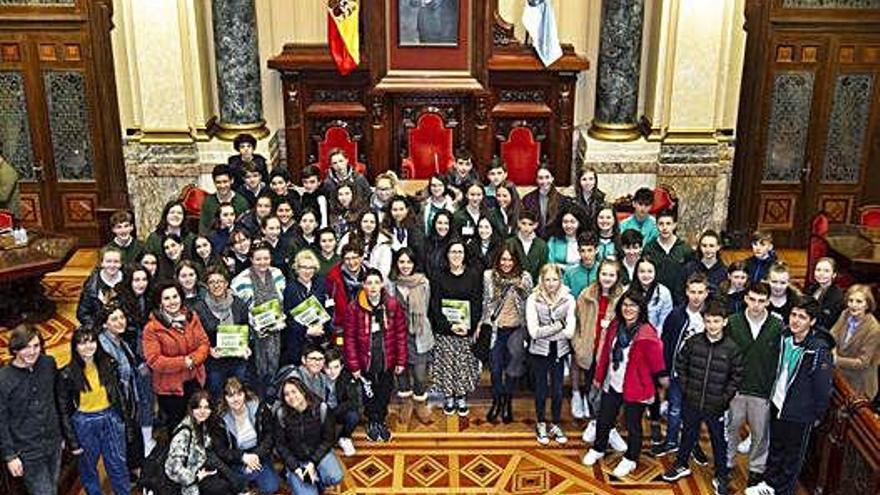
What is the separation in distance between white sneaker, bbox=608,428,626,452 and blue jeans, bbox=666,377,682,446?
0.32 meters

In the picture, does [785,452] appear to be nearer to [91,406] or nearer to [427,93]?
[91,406]

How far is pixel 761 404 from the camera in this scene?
6887 millimetres

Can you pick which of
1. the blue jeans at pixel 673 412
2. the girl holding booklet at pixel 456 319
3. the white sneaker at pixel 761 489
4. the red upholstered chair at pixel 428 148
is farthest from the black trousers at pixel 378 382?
the red upholstered chair at pixel 428 148

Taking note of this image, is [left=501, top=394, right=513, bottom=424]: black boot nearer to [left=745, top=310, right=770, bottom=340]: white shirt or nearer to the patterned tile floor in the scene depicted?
the patterned tile floor

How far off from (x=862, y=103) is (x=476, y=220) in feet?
16.8

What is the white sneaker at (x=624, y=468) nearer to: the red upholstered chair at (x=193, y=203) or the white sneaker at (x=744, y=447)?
the white sneaker at (x=744, y=447)

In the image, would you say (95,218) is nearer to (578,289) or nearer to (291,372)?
(291,372)

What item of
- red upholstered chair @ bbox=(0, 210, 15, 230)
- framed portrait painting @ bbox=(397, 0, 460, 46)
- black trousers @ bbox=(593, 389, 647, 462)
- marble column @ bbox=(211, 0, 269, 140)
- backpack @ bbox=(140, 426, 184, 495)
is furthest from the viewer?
marble column @ bbox=(211, 0, 269, 140)

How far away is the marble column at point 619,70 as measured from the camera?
35.3 feet

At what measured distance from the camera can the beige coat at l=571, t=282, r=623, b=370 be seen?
729 centimetres

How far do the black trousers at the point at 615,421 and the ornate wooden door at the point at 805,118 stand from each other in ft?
15.5

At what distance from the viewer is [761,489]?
23.3 feet

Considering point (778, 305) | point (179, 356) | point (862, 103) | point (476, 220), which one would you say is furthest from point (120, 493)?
point (862, 103)

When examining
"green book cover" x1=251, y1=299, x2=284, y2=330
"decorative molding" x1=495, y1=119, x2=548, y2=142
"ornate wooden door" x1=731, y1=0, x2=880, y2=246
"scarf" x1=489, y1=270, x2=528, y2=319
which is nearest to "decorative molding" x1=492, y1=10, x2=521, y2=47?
"decorative molding" x1=495, y1=119, x2=548, y2=142
